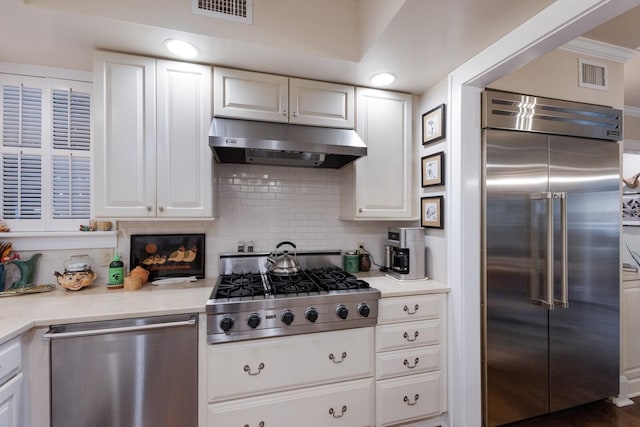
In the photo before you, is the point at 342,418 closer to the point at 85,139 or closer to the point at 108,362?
the point at 108,362

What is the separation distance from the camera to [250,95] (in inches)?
72.9

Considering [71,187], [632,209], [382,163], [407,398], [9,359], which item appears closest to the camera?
[9,359]

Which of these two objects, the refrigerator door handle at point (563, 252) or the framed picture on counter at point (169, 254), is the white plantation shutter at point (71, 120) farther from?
the refrigerator door handle at point (563, 252)

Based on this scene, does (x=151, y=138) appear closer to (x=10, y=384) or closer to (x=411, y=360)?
(x=10, y=384)

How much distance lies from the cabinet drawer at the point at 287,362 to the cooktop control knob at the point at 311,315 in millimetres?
115

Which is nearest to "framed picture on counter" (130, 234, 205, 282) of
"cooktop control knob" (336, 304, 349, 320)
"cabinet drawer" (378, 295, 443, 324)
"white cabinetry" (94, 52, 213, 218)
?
"white cabinetry" (94, 52, 213, 218)

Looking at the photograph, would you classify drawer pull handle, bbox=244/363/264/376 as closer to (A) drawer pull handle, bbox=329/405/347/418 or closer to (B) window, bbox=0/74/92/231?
(A) drawer pull handle, bbox=329/405/347/418

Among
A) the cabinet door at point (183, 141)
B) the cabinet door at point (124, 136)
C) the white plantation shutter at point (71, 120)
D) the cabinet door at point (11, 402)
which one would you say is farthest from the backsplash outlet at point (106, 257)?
the cabinet door at point (11, 402)

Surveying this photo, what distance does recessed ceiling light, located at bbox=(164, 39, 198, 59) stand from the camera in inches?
61.4

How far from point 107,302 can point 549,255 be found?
2.75 m

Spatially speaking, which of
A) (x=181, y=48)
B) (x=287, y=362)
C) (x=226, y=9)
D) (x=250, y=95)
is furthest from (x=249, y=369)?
(x=226, y=9)

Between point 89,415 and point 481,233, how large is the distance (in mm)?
2379

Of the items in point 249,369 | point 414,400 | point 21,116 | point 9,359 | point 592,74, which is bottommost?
point 414,400

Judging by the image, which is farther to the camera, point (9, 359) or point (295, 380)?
point (295, 380)
